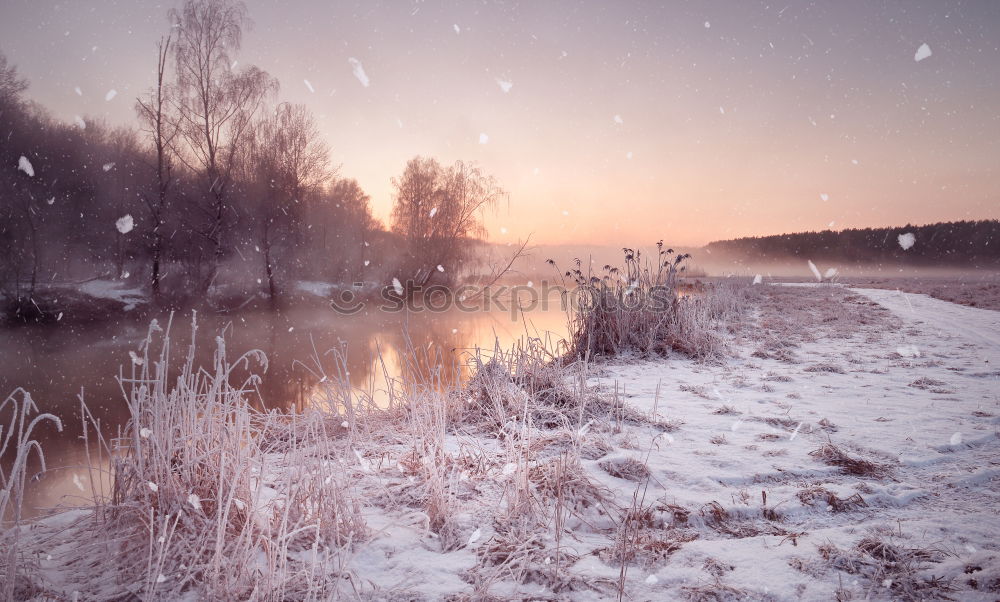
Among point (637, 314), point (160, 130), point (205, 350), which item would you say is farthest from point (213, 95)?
point (637, 314)

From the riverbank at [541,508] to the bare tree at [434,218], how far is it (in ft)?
67.7

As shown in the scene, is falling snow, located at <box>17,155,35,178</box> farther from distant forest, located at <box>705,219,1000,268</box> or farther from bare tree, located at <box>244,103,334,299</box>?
distant forest, located at <box>705,219,1000,268</box>

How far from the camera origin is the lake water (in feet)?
18.0

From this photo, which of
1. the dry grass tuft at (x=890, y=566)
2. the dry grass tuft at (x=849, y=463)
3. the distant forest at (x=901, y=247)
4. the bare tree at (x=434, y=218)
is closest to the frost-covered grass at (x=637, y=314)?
the dry grass tuft at (x=849, y=463)

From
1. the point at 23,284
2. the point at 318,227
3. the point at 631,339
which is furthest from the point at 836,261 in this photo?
the point at 23,284

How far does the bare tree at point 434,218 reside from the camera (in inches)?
941

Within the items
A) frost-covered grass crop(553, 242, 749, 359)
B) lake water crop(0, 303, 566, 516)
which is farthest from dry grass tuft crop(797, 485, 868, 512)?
frost-covered grass crop(553, 242, 749, 359)

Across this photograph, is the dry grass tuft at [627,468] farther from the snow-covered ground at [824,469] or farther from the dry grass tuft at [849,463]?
the dry grass tuft at [849,463]

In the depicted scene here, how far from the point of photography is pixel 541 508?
221cm

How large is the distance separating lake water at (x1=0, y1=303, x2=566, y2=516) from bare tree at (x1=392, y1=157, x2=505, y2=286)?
4.84 metres

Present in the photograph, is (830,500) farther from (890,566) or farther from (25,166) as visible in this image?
(25,166)

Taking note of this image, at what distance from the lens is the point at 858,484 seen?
253cm

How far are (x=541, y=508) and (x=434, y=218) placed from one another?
23.4 metres

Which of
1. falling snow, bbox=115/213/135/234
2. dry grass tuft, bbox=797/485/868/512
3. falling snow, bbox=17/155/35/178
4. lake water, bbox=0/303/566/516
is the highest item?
falling snow, bbox=17/155/35/178
